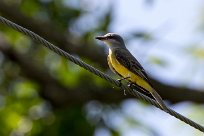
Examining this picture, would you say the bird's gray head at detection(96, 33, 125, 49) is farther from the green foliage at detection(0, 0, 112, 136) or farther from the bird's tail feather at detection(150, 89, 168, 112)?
the green foliage at detection(0, 0, 112, 136)

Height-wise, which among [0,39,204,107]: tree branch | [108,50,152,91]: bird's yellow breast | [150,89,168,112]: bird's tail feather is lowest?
[150,89,168,112]: bird's tail feather

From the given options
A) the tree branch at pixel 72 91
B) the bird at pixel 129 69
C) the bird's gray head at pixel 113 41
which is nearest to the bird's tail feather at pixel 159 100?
the bird at pixel 129 69

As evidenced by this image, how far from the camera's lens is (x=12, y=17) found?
15.7 metres

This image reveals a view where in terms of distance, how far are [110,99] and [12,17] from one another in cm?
268

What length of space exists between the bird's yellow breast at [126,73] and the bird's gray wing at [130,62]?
39 mm

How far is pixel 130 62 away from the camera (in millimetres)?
9016

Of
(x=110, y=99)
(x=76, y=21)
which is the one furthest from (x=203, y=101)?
(x=76, y=21)

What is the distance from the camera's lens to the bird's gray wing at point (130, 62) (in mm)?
8823

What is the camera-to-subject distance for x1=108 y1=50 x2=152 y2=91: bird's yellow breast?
880cm

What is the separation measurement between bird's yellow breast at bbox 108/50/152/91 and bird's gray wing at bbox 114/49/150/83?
0.04m

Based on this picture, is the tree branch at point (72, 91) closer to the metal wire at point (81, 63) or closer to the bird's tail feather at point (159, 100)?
the bird's tail feather at point (159, 100)

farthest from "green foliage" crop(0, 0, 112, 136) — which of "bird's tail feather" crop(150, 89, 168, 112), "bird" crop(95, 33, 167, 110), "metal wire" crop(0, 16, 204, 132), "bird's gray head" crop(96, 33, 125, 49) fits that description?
"metal wire" crop(0, 16, 204, 132)

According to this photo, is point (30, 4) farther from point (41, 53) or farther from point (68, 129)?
point (68, 129)

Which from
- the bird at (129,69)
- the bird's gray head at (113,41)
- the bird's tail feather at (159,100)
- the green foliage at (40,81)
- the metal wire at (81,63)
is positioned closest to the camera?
the metal wire at (81,63)
